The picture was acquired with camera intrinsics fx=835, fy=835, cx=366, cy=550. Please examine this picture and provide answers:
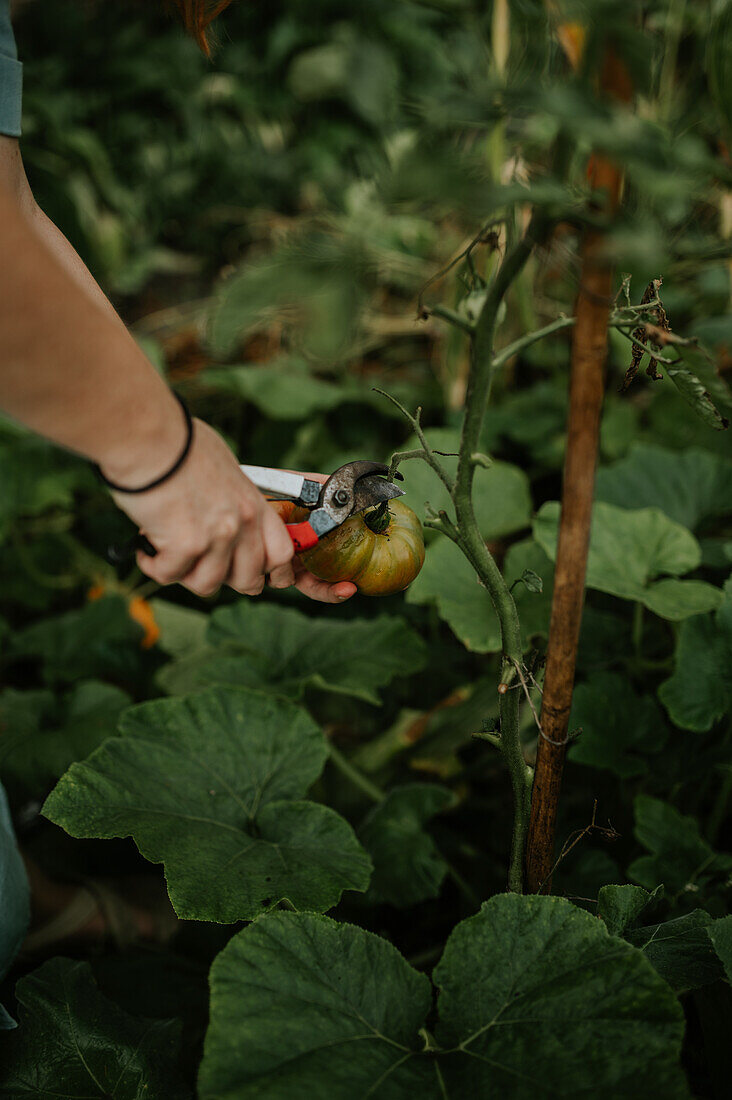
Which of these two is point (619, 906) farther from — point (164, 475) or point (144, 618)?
point (144, 618)

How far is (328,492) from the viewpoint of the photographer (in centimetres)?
90

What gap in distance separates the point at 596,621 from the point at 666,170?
103 centimetres

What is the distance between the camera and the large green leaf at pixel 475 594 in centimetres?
133

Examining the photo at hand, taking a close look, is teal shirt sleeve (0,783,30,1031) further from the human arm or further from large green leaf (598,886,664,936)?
large green leaf (598,886,664,936)

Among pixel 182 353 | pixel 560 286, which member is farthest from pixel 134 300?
pixel 560 286

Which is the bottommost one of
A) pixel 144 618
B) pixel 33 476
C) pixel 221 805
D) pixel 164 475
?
pixel 144 618

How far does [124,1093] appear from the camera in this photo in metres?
0.96

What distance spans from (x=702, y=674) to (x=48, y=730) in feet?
3.68

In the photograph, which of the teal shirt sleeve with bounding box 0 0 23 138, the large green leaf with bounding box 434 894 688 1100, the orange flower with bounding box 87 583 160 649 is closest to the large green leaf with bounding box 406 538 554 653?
the large green leaf with bounding box 434 894 688 1100

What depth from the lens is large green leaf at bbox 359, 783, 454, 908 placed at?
1297mm

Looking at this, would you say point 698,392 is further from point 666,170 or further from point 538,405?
point 538,405

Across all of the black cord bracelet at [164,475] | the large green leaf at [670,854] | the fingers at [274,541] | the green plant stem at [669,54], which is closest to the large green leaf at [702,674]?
the large green leaf at [670,854]

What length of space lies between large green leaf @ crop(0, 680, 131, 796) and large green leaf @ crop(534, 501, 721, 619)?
32.1 inches

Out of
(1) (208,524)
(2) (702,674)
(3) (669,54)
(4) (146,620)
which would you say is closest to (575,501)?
(1) (208,524)
